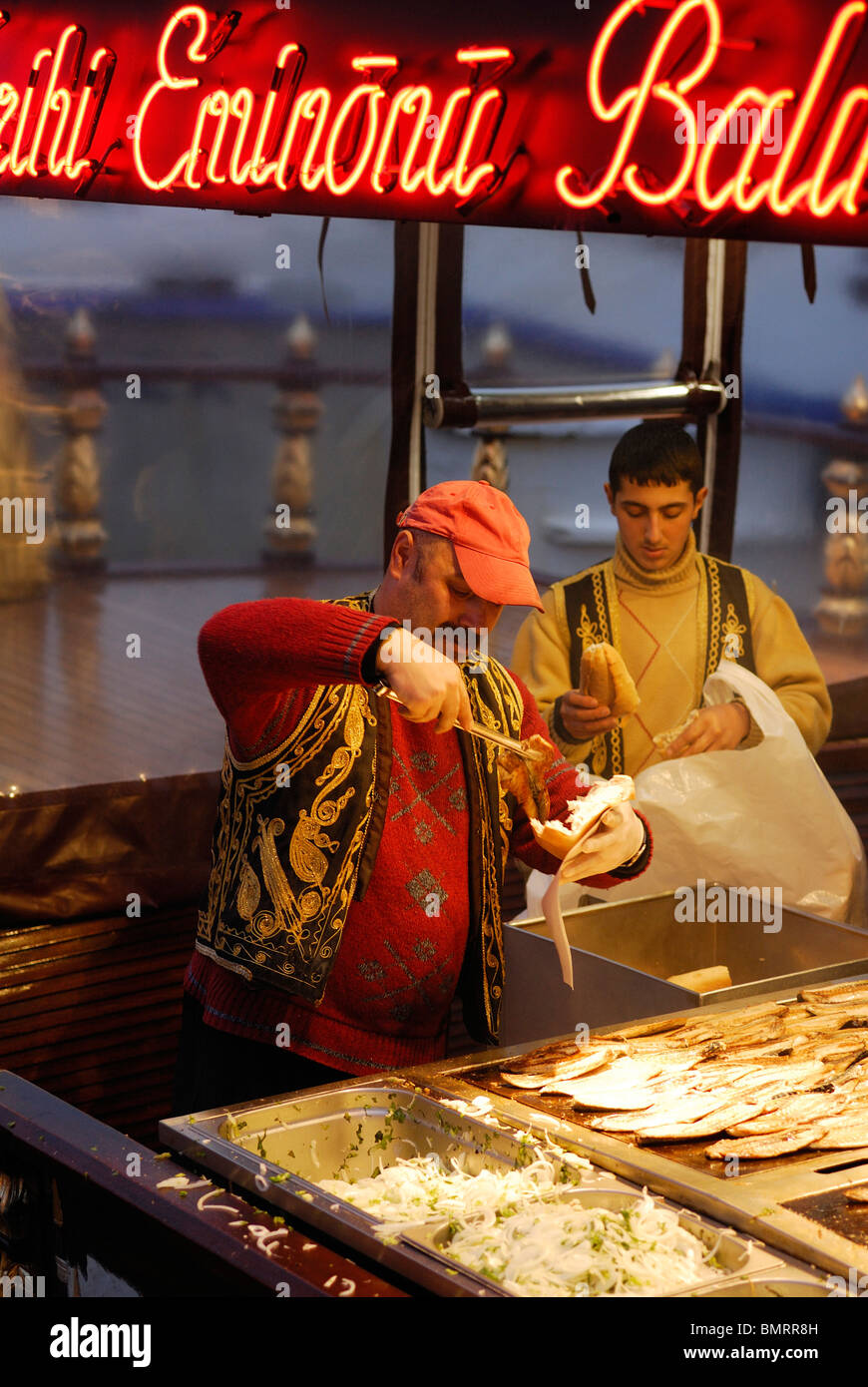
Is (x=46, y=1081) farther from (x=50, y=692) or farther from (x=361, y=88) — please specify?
(x=361, y=88)

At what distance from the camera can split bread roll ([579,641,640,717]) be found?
3953mm

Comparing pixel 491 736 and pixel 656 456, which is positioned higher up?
pixel 656 456

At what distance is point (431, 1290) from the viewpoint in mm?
1672

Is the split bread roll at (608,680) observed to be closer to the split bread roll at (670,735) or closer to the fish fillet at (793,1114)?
the split bread roll at (670,735)

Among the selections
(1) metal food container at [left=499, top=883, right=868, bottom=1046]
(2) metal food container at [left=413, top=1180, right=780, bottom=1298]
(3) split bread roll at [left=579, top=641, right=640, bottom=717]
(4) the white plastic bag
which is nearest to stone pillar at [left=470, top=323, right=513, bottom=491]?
(3) split bread roll at [left=579, top=641, right=640, bottom=717]

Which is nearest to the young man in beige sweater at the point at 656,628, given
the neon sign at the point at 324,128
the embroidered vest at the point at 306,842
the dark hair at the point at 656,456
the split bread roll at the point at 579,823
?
the dark hair at the point at 656,456

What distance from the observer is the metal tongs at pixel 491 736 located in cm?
205

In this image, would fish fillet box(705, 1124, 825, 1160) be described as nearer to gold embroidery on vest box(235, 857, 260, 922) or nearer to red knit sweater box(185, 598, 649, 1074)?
red knit sweater box(185, 598, 649, 1074)

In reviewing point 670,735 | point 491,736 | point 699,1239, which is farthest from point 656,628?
point 699,1239

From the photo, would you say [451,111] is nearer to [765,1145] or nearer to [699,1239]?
[765,1145]

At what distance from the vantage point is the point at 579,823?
8.18ft

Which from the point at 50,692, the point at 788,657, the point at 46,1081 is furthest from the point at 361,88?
the point at 46,1081

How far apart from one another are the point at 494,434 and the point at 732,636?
893 mm

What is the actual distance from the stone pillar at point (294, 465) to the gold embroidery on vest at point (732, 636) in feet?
3.86
